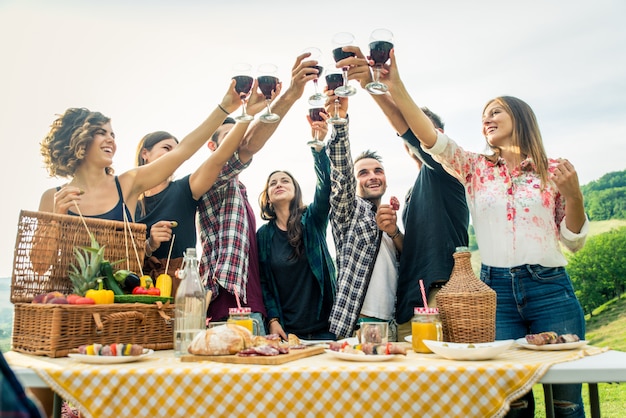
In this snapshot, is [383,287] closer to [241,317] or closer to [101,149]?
[241,317]

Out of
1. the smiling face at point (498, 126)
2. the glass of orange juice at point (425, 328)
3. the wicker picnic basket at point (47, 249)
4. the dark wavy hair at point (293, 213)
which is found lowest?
the glass of orange juice at point (425, 328)

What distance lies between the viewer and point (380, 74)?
8.05ft

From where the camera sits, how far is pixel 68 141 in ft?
9.12

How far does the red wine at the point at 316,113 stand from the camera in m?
2.82

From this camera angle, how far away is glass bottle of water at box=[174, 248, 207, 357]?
1.85 meters

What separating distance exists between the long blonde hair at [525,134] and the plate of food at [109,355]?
1.83 metres

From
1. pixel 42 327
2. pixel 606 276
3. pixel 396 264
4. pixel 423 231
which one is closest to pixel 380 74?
pixel 423 231

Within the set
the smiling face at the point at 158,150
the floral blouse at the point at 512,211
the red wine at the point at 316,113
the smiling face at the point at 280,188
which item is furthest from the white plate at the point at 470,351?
the smiling face at the point at 158,150

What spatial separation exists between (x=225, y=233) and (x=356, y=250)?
0.75 meters

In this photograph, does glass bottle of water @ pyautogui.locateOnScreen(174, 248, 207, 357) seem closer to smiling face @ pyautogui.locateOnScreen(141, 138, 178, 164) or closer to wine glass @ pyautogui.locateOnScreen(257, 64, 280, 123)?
wine glass @ pyautogui.locateOnScreen(257, 64, 280, 123)

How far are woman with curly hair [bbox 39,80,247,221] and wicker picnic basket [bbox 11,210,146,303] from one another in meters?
0.55

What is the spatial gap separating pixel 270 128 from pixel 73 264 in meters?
1.45

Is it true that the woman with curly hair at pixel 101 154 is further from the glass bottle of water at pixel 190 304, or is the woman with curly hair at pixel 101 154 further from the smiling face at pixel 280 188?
the glass bottle of water at pixel 190 304

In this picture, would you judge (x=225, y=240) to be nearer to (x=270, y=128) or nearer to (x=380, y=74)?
(x=270, y=128)
